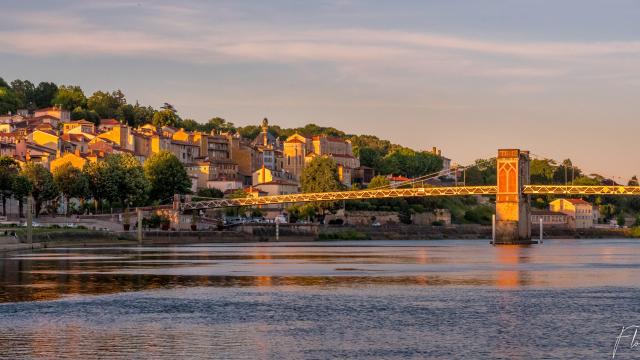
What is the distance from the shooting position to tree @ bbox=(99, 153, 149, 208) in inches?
4459

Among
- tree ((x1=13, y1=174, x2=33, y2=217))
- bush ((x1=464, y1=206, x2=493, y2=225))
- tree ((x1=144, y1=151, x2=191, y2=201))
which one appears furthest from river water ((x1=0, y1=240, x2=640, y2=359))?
bush ((x1=464, y1=206, x2=493, y2=225))

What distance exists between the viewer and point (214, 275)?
52.8 meters

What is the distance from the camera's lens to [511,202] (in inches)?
4973

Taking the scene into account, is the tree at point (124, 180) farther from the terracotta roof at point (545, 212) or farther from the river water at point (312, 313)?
the terracotta roof at point (545, 212)

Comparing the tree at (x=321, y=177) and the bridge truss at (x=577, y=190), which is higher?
the tree at (x=321, y=177)

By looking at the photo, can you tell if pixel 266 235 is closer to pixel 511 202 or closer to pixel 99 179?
pixel 99 179

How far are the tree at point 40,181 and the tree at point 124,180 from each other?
558 centimetres

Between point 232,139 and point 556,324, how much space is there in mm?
158142

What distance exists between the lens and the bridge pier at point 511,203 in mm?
122375

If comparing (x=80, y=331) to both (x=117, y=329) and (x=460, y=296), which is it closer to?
(x=117, y=329)

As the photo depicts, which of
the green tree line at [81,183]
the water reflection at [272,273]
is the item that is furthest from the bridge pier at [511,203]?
the water reflection at [272,273]

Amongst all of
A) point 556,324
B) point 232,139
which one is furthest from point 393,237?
point 556,324

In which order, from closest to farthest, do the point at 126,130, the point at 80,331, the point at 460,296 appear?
the point at 80,331, the point at 460,296, the point at 126,130

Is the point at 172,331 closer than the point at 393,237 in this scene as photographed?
Yes
